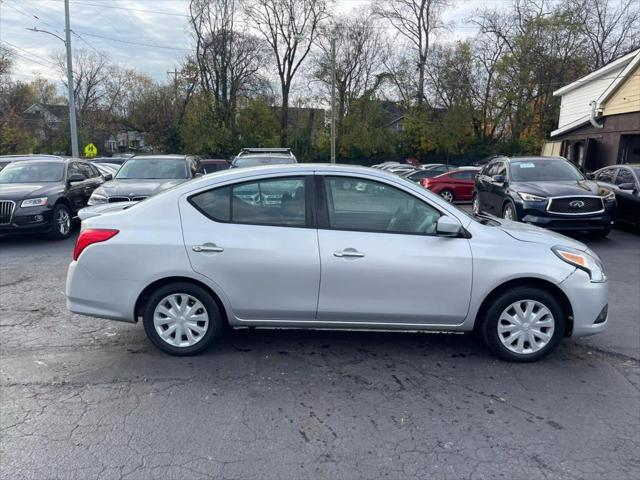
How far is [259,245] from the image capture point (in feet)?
13.0

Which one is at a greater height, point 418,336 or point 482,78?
point 482,78

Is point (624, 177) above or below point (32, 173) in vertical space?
above

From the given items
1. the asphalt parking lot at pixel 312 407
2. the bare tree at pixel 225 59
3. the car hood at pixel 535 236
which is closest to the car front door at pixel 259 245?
the asphalt parking lot at pixel 312 407

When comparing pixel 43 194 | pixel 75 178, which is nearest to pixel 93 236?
pixel 43 194

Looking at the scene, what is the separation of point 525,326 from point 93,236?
3673 millimetres

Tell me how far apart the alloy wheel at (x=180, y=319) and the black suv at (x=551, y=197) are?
721cm

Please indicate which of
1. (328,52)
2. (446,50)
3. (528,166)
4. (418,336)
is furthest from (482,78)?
(418,336)

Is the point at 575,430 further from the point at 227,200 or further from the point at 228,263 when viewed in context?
the point at 227,200

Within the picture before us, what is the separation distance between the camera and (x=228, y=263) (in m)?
3.96

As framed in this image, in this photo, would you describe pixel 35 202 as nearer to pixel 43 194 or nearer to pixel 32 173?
pixel 43 194

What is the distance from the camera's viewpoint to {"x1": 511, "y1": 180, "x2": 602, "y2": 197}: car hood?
30.2 feet

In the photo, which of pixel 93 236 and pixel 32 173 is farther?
pixel 32 173

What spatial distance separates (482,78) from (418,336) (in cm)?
4008

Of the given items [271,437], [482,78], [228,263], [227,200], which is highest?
[482,78]
